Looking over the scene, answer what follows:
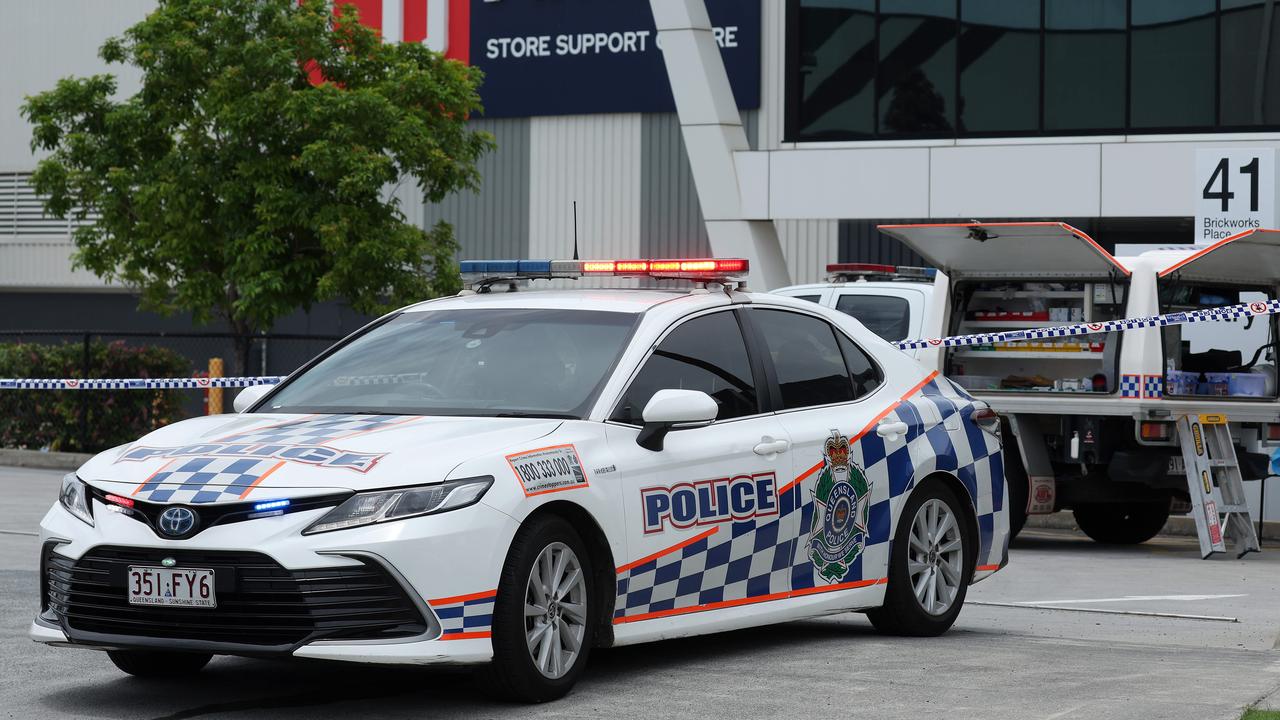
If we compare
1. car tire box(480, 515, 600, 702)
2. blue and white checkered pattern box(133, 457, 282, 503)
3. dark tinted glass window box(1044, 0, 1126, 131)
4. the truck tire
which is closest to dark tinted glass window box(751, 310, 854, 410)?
car tire box(480, 515, 600, 702)

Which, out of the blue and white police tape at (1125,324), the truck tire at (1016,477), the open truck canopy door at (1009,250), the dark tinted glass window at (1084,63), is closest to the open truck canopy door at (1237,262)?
the blue and white police tape at (1125,324)

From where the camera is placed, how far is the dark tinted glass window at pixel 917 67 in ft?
90.5

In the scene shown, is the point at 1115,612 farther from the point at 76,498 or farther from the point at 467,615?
the point at 76,498

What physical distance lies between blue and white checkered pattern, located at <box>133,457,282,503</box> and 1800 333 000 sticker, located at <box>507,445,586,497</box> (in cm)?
82

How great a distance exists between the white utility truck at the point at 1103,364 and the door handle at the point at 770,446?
630 centimetres

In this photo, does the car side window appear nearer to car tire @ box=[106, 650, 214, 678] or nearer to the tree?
car tire @ box=[106, 650, 214, 678]

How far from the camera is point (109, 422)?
22438 millimetres

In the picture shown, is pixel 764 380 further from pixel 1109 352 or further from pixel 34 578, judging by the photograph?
pixel 1109 352

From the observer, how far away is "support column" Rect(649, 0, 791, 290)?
1011 inches

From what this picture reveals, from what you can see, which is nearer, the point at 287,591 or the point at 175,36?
the point at 287,591

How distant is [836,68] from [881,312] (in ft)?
42.4

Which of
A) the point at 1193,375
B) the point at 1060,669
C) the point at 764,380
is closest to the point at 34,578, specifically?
the point at 764,380

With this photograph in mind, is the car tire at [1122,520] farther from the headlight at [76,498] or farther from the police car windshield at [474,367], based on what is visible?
the headlight at [76,498]

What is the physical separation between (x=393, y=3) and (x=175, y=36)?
1082cm
